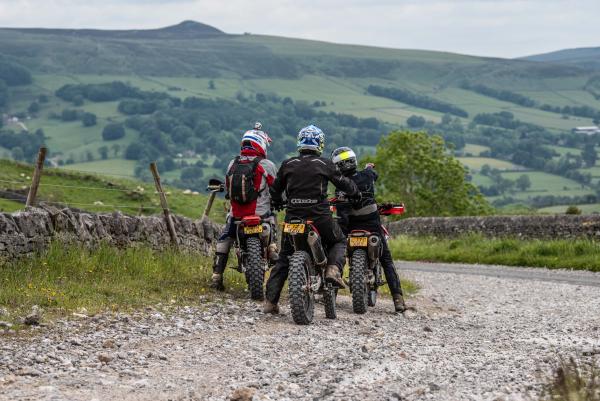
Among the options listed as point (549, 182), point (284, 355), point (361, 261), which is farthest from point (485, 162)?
point (284, 355)

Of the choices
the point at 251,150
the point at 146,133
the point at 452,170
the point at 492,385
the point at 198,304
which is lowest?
the point at 146,133

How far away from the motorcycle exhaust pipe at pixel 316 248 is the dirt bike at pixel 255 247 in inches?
72.5

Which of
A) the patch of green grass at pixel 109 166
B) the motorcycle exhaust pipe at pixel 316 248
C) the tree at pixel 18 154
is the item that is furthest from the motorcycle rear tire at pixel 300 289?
the tree at pixel 18 154

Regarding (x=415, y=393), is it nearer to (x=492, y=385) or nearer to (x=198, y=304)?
(x=492, y=385)

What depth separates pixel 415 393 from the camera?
841cm

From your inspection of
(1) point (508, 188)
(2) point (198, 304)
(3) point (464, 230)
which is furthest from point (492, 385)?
(1) point (508, 188)

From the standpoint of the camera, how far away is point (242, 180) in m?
14.5

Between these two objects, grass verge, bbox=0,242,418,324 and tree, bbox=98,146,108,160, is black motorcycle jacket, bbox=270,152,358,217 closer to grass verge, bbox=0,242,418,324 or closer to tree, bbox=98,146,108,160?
grass verge, bbox=0,242,418,324

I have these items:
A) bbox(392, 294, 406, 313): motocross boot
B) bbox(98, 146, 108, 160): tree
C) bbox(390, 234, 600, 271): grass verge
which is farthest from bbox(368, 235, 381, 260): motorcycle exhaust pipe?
bbox(98, 146, 108, 160): tree

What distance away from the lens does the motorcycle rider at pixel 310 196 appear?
12.9 meters

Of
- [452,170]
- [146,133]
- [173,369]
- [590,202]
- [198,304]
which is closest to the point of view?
[173,369]

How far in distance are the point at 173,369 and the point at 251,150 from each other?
5789mm

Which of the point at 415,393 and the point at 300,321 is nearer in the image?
the point at 415,393

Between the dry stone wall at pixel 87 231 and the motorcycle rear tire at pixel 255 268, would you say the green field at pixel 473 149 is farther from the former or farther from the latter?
the motorcycle rear tire at pixel 255 268
